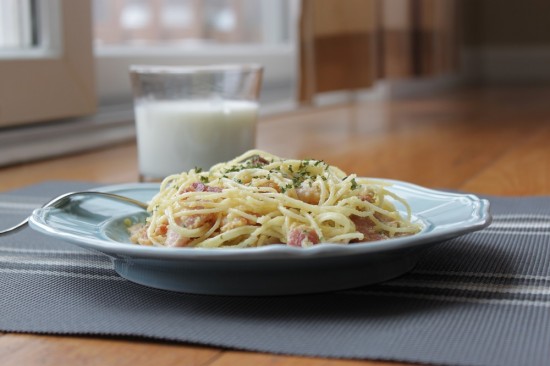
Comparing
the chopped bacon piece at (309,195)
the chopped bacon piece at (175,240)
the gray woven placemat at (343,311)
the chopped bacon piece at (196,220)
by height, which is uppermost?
the chopped bacon piece at (309,195)

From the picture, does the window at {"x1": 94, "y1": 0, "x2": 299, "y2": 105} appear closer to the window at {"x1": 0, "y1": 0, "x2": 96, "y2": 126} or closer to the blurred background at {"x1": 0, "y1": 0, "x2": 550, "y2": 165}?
the blurred background at {"x1": 0, "y1": 0, "x2": 550, "y2": 165}

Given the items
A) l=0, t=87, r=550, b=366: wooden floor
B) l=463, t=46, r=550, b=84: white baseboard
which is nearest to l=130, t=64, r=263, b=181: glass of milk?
l=0, t=87, r=550, b=366: wooden floor

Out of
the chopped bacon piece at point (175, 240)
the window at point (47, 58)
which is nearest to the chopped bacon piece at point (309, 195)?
the chopped bacon piece at point (175, 240)

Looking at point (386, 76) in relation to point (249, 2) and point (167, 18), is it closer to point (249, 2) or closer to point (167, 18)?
point (249, 2)

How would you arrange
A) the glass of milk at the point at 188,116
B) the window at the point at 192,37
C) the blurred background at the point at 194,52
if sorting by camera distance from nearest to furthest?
the glass of milk at the point at 188,116 < the blurred background at the point at 194,52 < the window at the point at 192,37

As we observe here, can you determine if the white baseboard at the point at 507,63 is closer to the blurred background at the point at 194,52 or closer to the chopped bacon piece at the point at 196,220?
the blurred background at the point at 194,52

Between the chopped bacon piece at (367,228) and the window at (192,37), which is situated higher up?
the window at (192,37)

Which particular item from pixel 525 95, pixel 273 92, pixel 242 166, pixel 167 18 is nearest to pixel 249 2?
pixel 273 92
